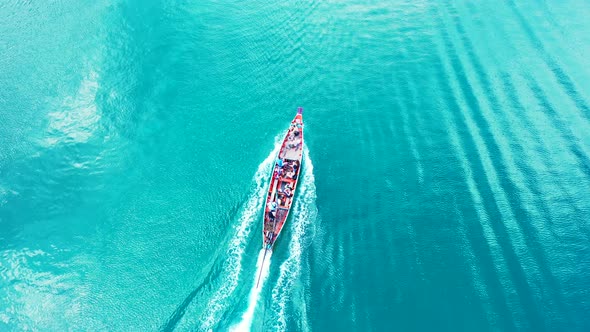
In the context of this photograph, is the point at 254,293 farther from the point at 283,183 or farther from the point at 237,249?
the point at 283,183

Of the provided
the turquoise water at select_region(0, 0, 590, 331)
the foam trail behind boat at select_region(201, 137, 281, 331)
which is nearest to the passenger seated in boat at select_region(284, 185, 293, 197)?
the turquoise water at select_region(0, 0, 590, 331)

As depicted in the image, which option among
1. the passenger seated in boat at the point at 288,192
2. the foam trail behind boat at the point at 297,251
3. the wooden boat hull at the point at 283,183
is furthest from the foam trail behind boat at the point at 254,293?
the passenger seated in boat at the point at 288,192

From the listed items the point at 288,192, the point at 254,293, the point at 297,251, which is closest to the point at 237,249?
the point at 254,293

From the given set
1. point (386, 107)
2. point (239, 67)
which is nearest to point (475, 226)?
point (386, 107)

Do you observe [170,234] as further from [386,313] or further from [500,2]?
[500,2]

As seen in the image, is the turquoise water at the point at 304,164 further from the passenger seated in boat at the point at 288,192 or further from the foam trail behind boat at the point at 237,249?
the passenger seated in boat at the point at 288,192
